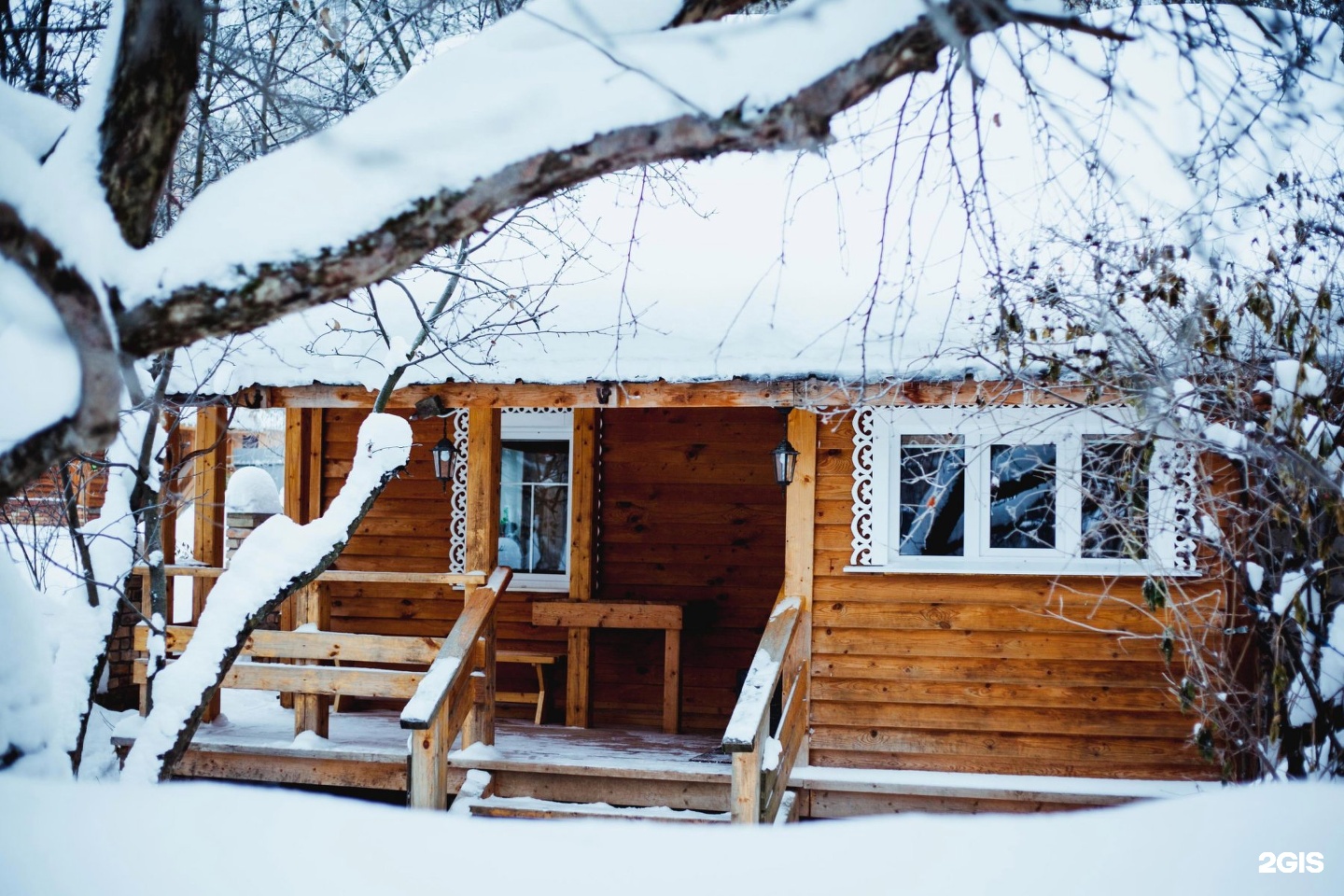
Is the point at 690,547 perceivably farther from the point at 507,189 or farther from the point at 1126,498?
the point at 507,189

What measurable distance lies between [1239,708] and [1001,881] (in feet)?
12.0

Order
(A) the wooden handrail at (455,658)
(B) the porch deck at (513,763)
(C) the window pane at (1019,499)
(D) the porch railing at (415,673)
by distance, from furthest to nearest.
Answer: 1. (C) the window pane at (1019,499)
2. (B) the porch deck at (513,763)
3. (D) the porch railing at (415,673)
4. (A) the wooden handrail at (455,658)

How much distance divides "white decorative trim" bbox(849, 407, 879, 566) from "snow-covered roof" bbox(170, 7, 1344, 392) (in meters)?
0.65

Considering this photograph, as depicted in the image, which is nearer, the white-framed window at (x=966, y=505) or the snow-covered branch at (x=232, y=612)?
the snow-covered branch at (x=232, y=612)

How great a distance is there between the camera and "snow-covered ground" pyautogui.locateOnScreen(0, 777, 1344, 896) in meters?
2.28

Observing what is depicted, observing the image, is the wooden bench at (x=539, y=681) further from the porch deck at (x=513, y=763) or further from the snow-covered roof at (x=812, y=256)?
the snow-covered roof at (x=812, y=256)

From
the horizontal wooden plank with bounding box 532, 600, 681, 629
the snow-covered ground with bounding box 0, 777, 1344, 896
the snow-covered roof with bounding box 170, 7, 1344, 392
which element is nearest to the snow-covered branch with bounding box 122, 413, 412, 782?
the snow-covered roof with bounding box 170, 7, 1344, 392

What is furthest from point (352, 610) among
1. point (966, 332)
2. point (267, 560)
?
point (966, 332)

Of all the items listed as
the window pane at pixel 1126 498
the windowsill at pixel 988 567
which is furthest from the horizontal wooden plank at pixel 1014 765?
the window pane at pixel 1126 498

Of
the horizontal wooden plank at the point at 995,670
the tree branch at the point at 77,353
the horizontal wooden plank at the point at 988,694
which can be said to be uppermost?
the tree branch at the point at 77,353

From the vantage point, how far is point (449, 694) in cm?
665

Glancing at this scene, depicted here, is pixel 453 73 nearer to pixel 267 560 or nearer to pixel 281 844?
pixel 281 844

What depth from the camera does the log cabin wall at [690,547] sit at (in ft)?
31.1

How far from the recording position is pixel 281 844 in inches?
95.7
